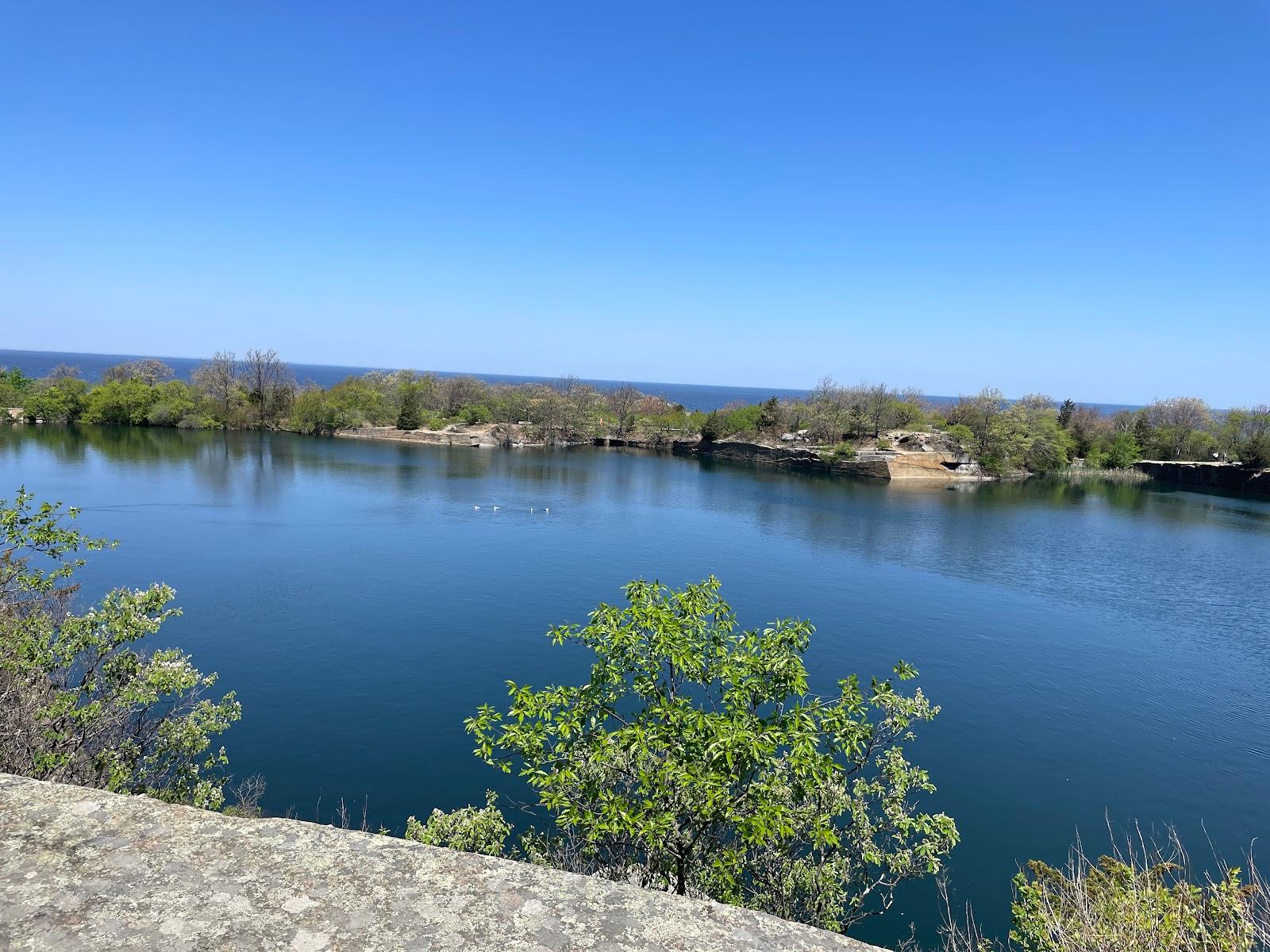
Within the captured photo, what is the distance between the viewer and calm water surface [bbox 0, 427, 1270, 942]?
23750 mm

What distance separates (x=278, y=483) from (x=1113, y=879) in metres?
77.7

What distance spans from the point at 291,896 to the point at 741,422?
A: 414 ft

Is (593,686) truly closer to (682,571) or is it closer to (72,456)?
(682,571)

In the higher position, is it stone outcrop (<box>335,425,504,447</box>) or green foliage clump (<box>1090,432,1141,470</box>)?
green foliage clump (<box>1090,432,1141,470</box>)

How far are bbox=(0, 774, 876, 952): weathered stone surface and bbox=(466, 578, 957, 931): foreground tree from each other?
537 cm

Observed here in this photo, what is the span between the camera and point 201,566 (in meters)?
44.4

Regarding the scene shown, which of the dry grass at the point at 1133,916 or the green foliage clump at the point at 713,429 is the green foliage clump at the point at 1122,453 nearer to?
the green foliage clump at the point at 713,429

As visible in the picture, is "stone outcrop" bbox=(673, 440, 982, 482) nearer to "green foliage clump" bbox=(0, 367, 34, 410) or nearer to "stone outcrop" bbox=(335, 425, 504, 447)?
"stone outcrop" bbox=(335, 425, 504, 447)

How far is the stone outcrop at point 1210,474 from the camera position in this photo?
103312 millimetres

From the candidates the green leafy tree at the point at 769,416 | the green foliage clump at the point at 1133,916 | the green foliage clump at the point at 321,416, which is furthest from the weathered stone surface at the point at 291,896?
the green foliage clump at the point at 321,416

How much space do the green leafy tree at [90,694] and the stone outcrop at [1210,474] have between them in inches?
5077

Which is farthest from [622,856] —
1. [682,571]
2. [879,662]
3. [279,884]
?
[682,571]

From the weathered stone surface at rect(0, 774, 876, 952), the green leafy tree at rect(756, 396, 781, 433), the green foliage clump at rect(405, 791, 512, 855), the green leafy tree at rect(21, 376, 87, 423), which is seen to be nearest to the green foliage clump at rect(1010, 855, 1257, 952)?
the weathered stone surface at rect(0, 774, 876, 952)

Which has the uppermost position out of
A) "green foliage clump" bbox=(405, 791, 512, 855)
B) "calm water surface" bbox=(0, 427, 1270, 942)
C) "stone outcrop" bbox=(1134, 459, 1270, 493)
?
"stone outcrop" bbox=(1134, 459, 1270, 493)
